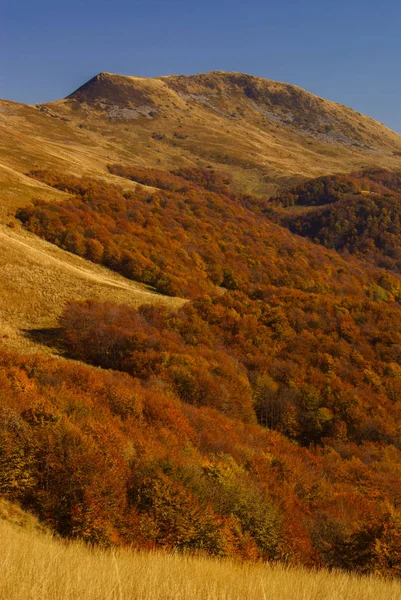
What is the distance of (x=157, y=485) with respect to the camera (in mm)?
16391

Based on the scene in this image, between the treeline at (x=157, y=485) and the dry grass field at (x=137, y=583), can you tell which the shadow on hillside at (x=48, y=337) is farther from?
the dry grass field at (x=137, y=583)

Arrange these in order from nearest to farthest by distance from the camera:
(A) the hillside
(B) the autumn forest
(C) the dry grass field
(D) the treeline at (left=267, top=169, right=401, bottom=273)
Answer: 1. (C) the dry grass field
2. (B) the autumn forest
3. (A) the hillside
4. (D) the treeline at (left=267, top=169, right=401, bottom=273)

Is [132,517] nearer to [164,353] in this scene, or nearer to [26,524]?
[26,524]

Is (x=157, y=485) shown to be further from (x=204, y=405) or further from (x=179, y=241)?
(x=179, y=241)

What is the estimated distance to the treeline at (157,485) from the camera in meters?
14.7

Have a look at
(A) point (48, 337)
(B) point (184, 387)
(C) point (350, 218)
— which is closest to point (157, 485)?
(B) point (184, 387)

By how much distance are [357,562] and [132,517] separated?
9289 millimetres

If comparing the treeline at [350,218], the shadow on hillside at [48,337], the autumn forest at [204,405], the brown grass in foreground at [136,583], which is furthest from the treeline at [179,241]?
the brown grass in foreground at [136,583]

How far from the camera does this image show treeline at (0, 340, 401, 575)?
48.2 ft

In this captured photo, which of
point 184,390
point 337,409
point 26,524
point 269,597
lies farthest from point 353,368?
point 269,597

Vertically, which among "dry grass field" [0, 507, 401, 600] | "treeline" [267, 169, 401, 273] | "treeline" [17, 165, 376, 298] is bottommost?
"dry grass field" [0, 507, 401, 600]

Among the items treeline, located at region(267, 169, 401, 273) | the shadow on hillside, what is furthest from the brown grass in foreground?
treeline, located at region(267, 169, 401, 273)

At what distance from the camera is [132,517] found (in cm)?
1524

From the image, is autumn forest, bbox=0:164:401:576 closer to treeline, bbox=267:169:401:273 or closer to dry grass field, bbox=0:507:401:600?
dry grass field, bbox=0:507:401:600
